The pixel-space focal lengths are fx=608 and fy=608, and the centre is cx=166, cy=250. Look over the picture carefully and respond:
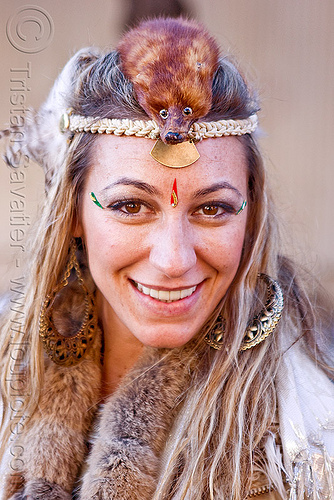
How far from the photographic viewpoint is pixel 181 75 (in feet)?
5.57

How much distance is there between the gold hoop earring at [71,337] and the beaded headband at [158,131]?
18.4 inches

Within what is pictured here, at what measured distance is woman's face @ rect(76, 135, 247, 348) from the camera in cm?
173

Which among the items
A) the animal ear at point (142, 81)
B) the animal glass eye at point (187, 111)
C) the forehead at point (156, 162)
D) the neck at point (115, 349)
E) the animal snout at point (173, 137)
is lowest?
the neck at point (115, 349)

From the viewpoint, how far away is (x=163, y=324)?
6.03 ft

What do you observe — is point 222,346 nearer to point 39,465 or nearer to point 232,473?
point 232,473

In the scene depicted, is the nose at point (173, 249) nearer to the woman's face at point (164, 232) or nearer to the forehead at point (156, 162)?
the woman's face at point (164, 232)

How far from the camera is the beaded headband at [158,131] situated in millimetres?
1721

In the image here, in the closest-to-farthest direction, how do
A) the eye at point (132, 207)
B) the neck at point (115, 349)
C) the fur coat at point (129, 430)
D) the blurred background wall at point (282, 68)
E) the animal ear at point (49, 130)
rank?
1. the fur coat at point (129, 430)
2. the eye at point (132, 207)
3. the animal ear at point (49, 130)
4. the neck at point (115, 349)
5. the blurred background wall at point (282, 68)

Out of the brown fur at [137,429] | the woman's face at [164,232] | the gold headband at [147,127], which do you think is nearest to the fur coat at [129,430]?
the brown fur at [137,429]

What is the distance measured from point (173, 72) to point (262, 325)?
80cm

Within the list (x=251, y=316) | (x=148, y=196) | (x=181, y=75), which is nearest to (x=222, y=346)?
(x=251, y=316)

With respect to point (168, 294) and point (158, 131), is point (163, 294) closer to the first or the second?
point (168, 294)

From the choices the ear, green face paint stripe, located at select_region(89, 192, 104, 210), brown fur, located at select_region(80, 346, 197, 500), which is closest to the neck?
brown fur, located at select_region(80, 346, 197, 500)

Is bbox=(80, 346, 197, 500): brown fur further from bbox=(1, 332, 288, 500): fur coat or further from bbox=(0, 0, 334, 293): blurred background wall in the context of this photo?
bbox=(0, 0, 334, 293): blurred background wall
